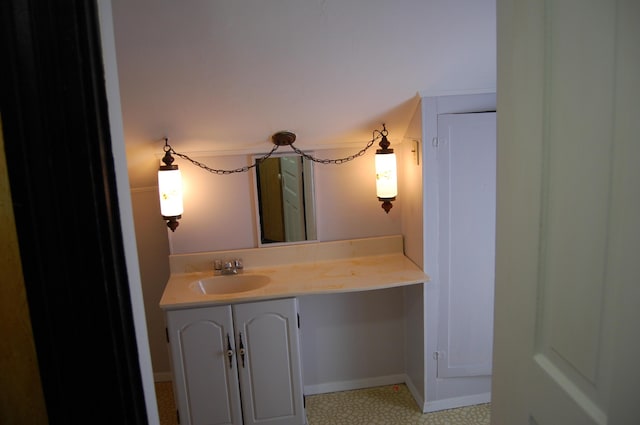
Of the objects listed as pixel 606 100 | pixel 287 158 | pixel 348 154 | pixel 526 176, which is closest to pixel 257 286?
pixel 287 158

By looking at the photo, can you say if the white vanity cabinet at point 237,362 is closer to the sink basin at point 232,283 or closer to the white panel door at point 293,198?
the sink basin at point 232,283

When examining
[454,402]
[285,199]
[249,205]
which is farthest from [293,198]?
[454,402]

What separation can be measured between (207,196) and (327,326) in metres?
1.14

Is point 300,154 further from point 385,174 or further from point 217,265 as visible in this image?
point 217,265

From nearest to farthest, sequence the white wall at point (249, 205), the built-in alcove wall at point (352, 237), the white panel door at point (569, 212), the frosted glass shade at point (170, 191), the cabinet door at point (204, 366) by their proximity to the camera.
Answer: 1. the white panel door at point (569, 212)
2. the cabinet door at point (204, 366)
3. the frosted glass shade at point (170, 191)
4. the built-in alcove wall at point (352, 237)
5. the white wall at point (249, 205)

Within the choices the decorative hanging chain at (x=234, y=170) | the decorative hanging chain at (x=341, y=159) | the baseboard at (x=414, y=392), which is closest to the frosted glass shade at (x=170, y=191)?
the decorative hanging chain at (x=234, y=170)

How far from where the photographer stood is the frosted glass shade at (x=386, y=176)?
2.66 meters

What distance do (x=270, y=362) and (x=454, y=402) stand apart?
1.19 m

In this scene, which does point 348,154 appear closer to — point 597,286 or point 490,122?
point 490,122

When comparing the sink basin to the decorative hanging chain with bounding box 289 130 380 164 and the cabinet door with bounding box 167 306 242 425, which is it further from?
the decorative hanging chain with bounding box 289 130 380 164

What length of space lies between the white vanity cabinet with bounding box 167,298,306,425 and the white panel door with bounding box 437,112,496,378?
91 centimetres

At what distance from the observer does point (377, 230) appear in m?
2.96

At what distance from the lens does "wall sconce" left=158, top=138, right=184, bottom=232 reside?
253cm

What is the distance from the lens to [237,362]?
2.48m
